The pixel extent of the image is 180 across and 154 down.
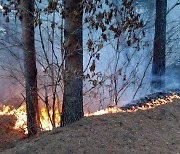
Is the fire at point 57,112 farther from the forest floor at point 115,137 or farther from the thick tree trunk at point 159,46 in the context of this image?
the thick tree trunk at point 159,46

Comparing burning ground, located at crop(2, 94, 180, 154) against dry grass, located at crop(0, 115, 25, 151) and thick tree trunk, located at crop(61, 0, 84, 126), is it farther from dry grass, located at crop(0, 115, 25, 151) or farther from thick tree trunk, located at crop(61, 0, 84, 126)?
dry grass, located at crop(0, 115, 25, 151)

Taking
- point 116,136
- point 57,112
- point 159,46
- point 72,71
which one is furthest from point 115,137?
point 159,46

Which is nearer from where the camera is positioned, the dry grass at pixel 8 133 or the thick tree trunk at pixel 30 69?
the thick tree trunk at pixel 30 69

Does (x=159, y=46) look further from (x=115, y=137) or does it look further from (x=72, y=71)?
(x=115, y=137)

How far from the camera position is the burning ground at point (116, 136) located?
3891 millimetres

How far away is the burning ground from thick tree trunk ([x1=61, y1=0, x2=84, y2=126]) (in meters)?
0.33

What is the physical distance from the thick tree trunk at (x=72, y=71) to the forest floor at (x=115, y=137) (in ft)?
1.04

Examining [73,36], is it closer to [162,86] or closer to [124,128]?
[124,128]

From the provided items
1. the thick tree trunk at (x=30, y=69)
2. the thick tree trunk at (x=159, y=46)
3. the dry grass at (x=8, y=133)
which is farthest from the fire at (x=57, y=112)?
the thick tree trunk at (x=159, y=46)

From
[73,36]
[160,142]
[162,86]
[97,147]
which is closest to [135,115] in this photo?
[160,142]

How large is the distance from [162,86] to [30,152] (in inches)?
260

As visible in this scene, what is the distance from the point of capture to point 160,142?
411 centimetres

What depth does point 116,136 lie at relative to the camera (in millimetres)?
4227

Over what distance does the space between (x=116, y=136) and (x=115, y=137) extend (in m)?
0.04
